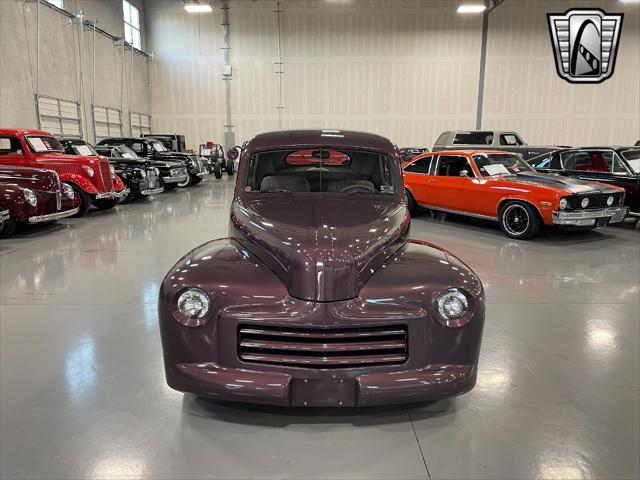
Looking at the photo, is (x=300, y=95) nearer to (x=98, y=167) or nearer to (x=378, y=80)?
(x=378, y=80)

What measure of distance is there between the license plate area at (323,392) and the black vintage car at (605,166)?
7.58 metres

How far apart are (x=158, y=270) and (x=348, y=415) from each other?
3410 millimetres

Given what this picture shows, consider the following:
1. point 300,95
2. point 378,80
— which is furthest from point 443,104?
point 300,95

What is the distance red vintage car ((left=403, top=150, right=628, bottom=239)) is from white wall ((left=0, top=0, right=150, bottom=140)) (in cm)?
1077

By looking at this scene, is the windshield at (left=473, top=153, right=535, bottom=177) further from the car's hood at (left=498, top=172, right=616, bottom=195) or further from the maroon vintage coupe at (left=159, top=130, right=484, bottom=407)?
the maroon vintage coupe at (left=159, top=130, right=484, bottom=407)

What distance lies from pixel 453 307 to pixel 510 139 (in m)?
13.9

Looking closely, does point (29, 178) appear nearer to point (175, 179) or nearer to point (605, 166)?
point (175, 179)

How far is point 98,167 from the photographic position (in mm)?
8609

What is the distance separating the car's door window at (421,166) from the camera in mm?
8250

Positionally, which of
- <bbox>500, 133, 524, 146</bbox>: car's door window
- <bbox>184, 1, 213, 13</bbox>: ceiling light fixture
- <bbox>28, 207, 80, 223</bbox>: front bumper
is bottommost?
<bbox>28, 207, 80, 223</bbox>: front bumper

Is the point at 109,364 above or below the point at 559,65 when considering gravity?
below

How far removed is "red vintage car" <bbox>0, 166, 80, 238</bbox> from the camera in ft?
21.0

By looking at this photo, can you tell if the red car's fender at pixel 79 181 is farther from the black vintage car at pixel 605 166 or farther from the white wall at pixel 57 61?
the black vintage car at pixel 605 166

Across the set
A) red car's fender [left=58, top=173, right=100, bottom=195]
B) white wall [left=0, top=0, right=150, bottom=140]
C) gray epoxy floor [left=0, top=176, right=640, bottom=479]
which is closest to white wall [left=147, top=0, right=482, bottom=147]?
white wall [left=0, top=0, right=150, bottom=140]
